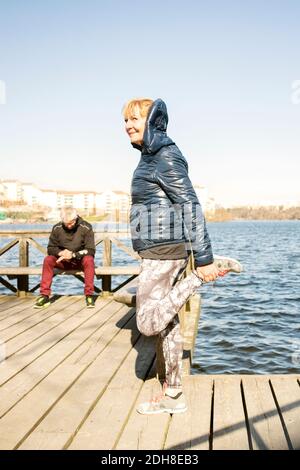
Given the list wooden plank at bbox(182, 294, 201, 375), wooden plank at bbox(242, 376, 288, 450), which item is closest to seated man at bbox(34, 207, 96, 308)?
wooden plank at bbox(182, 294, 201, 375)

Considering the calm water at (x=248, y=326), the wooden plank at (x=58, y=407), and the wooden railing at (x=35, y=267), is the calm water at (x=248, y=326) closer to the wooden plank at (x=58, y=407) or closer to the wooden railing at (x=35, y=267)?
the wooden railing at (x=35, y=267)

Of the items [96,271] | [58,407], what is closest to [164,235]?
[58,407]

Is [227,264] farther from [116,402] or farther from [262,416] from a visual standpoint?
[116,402]

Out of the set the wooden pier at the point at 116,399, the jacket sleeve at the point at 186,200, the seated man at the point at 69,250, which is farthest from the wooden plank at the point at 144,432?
the seated man at the point at 69,250

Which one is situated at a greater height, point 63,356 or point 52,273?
point 52,273

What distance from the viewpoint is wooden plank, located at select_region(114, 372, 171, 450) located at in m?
2.69

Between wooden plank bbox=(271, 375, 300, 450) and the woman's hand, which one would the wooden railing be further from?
the woman's hand

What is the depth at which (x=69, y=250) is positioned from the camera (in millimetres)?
7148

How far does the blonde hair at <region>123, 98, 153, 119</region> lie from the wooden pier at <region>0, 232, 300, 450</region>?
1.78 meters

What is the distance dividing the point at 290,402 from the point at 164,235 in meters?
1.48

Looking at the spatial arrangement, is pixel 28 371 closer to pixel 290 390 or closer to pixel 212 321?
pixel 290 390

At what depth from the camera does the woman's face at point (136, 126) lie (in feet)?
10.3
